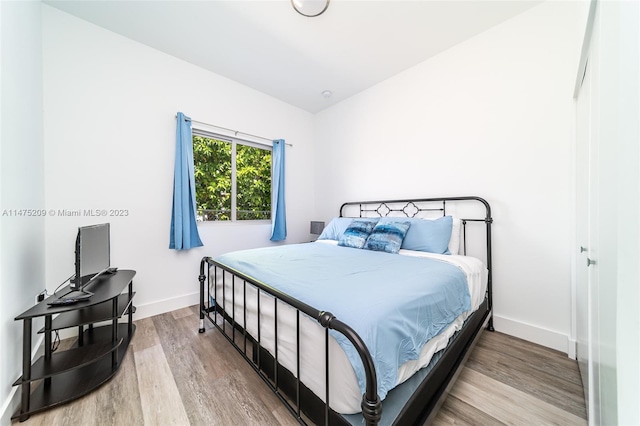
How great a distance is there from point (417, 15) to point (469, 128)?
114 centimetres

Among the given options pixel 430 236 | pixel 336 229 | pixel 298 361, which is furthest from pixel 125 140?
pixel 430 236

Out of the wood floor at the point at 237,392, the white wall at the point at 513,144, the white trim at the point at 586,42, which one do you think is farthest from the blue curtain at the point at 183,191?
the white trim at the point at 586,42

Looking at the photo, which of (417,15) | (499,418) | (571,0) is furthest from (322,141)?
(499,418)

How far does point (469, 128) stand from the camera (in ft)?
7.70

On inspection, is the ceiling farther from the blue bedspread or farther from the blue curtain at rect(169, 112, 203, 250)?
the blue bedspread

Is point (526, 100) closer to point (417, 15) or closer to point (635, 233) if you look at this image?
point (417, 15)

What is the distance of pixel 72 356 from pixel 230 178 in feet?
7.40

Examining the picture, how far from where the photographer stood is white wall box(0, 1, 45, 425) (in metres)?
1.26

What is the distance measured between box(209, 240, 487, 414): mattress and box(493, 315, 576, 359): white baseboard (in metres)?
0.46

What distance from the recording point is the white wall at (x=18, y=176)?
1261mm

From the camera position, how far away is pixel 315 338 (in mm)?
1036

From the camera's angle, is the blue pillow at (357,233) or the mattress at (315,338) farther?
the blue pillow at (357,233)

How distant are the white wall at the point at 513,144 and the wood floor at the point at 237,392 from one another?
458mm

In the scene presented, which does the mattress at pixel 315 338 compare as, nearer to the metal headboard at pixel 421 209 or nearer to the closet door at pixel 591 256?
the metal headboard at pixel 421 209
